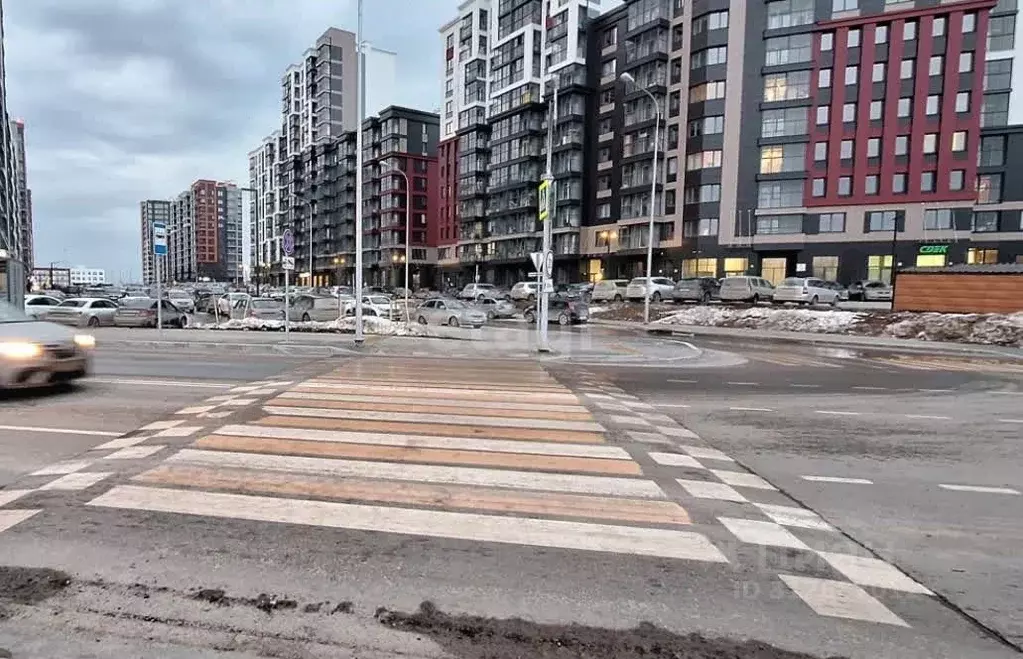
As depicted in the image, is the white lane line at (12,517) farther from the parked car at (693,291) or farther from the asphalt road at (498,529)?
the parked car at (693,291)

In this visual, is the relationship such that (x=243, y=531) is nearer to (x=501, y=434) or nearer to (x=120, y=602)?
(x=120, y=602)

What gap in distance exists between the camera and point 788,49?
56.9 metres

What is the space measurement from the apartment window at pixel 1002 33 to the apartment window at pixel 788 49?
79.4 feet

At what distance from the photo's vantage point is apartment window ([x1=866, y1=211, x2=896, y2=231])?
54.8 m

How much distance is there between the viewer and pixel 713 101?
5900 cm

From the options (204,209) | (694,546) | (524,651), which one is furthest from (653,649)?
(204,209)

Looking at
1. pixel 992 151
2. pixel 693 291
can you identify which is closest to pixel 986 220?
pixel 992 151

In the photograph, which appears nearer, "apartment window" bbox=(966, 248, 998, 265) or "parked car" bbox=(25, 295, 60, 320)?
"parked car" bbox=(25, 295, 60, 320)

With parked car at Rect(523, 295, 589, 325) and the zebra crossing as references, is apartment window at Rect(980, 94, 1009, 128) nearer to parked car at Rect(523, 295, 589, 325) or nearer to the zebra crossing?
parked car at Rect(523, 295, 589, 325)

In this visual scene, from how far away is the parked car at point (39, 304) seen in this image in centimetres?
2753

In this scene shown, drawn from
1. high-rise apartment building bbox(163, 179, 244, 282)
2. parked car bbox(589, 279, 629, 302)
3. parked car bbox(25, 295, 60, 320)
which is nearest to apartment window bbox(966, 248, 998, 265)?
parked car bbox(589, 279, 629, 302)

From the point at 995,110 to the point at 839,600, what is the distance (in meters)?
82.1

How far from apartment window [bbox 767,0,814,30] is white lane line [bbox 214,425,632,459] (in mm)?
63746

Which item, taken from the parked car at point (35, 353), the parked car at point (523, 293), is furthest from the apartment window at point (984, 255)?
the parked car at point (35, 353)
